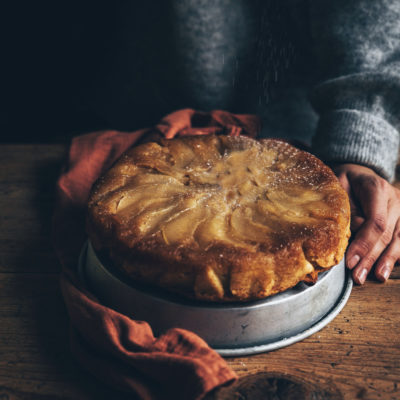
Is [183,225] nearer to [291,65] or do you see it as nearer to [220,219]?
[220,219]

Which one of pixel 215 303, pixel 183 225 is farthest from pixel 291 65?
pixel 215 303

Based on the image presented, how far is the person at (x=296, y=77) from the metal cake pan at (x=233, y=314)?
208 mm

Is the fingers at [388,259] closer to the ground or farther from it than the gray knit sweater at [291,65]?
closer to the ground

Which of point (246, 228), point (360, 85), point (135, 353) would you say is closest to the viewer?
point (135, 353)

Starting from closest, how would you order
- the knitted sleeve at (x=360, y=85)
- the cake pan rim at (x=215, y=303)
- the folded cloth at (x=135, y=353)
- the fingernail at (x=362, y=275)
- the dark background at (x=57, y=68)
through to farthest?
the folded cloth at (x=135, y=353), the cake pan rim at (x=215, y=303), the fingernail at (x=362, y=275), the knitted sleeve at (x=360, y=85), the dark background at (x=57, y=68)

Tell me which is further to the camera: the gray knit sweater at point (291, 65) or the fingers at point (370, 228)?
the gray knit sweater at point (291, 65)

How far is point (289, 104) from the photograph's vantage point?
1905mm

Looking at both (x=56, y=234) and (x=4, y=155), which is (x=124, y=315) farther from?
(x=4, y=155)

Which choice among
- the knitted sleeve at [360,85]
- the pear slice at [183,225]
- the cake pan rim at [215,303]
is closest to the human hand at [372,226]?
the knitted sleeve at [360,85]

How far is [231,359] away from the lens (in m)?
0.91

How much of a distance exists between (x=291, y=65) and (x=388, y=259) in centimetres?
94

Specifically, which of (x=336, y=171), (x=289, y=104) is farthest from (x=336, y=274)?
(x=289, y=104)

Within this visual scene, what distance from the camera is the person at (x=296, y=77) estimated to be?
1272mm

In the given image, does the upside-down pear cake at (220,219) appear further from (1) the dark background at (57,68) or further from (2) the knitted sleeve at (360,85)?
(1) the dark background at (57,68)
